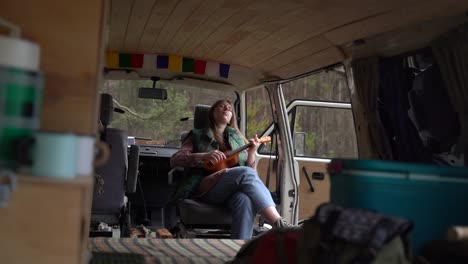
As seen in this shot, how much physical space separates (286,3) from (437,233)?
1870mm

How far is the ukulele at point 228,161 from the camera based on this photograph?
16.7ft

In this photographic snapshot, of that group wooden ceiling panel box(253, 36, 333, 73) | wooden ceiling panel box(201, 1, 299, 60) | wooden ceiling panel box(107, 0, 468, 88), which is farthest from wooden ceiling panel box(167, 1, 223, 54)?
wooden ceiling panel box(253, 36, 333, 73)

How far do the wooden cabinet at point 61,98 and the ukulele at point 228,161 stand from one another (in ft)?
10.5

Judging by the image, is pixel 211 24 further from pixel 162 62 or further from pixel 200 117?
pixel 200 117

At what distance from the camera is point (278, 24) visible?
4125 mm

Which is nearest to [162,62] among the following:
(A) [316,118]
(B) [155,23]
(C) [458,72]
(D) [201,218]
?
(B) [155,23]

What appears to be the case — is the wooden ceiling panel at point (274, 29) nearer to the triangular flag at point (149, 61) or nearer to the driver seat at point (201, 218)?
the triangular flag at point (149, 61)

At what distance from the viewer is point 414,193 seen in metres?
2.21

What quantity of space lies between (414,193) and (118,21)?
2.84 metres

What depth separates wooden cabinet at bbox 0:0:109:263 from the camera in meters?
1.72

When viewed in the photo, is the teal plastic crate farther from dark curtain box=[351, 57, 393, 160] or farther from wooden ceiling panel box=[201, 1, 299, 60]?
wooden ceiling panel box=[201, 1, 299, 60]

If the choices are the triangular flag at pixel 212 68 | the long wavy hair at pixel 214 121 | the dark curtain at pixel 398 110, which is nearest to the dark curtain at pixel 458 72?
the dark curtain at pixel 398 110

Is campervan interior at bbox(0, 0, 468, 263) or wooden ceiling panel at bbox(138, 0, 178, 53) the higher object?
wooden ceiling panel at bbox(138, 0, 178, 53)

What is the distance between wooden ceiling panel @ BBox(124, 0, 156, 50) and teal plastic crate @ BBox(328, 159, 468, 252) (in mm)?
2199
